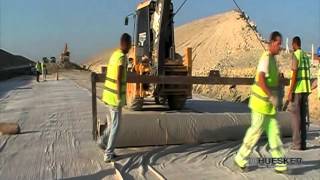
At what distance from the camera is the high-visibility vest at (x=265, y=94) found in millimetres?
7355

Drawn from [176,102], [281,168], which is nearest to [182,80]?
[281,168]

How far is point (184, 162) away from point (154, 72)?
7235 millimetres

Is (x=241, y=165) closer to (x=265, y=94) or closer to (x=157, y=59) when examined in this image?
(x=265, y=94)

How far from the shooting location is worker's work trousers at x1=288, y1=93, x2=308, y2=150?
30.0 feet

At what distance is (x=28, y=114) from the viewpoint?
15234 mm

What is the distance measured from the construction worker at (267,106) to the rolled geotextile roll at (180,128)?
233 cm

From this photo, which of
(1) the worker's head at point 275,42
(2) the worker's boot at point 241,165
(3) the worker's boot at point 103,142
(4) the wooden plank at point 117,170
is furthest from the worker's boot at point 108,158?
(1) the worker's head at point 275,42

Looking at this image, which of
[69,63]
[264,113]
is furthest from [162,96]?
[69,63]

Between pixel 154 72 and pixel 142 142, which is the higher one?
pixel 154 72

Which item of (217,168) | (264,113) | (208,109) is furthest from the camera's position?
(208,109)

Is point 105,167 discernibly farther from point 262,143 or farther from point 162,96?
point 162,96

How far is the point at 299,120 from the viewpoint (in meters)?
9.18

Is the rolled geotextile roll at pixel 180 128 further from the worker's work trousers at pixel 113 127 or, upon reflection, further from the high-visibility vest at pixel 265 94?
the high-visibility vest at pixel 265 94

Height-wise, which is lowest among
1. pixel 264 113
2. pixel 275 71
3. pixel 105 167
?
pixel 105 167
